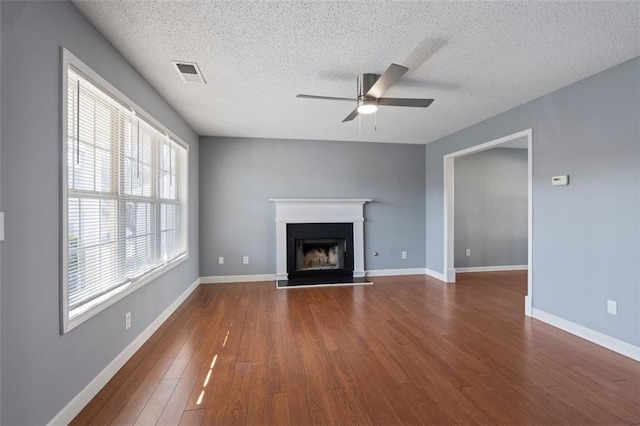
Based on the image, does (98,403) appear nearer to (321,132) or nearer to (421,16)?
(421,16)

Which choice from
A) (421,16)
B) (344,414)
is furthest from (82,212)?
(421,16)

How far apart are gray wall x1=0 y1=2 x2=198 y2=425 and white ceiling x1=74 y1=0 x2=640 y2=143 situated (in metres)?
0.46

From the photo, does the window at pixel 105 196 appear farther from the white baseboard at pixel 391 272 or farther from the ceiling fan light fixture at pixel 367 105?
the white baseboard at pixel 391 272

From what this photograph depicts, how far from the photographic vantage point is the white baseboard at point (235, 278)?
458 centimetres

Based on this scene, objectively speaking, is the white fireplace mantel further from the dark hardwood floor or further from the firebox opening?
the dark hardwood floor

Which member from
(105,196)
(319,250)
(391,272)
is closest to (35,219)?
(105,196)

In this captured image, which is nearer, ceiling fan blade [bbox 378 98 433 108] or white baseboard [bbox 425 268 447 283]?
ceiling fan blade [bbox 378 98 433 108]

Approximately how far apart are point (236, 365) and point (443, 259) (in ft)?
12.4

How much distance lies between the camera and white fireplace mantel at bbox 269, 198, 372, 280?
4.67 metres

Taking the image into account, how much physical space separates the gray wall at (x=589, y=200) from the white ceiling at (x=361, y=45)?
0.24 metres

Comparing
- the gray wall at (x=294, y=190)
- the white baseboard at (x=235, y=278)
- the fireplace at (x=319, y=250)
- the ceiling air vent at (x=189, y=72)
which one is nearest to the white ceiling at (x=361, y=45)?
the ceiling air vent at (x=189, y=72)

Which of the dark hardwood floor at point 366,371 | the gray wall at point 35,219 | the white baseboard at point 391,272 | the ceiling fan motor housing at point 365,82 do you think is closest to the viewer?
the gray wall at point 35,219

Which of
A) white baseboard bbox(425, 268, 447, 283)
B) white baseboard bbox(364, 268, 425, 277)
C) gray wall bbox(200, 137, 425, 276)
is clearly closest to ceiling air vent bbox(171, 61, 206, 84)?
gray wall bbox(200, 137, 425, 276)

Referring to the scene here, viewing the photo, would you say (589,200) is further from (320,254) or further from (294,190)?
(294,190)
